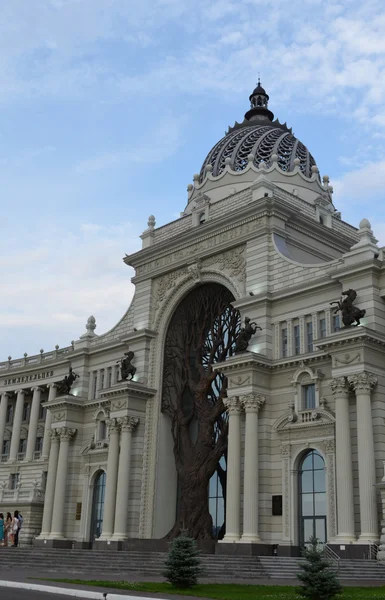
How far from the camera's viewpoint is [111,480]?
43312 mm

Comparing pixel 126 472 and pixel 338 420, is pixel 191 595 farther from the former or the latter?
pixel 126 472

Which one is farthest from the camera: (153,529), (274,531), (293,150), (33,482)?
(33,482)

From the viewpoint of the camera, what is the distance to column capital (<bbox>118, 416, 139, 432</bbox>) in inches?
1724

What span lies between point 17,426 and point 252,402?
3049 centimetres

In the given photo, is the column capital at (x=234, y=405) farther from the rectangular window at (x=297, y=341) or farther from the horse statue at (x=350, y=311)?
the horse statue at (x=350, y=311)

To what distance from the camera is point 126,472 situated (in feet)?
140

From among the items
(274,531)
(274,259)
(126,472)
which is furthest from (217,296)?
(274,531)

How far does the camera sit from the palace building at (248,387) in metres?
32.2

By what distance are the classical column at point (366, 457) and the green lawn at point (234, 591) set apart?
7852 mm

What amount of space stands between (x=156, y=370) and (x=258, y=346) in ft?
31.8

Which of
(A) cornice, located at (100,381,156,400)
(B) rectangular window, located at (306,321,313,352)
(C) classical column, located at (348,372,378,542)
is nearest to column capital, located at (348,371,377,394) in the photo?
(C) classical column, located at (348,372,378,542)

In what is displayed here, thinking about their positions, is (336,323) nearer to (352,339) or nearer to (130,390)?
(352,339)

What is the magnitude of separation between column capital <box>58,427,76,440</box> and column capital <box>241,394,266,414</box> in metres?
17.6

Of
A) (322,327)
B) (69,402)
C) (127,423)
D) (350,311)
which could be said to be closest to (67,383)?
(69,402)
